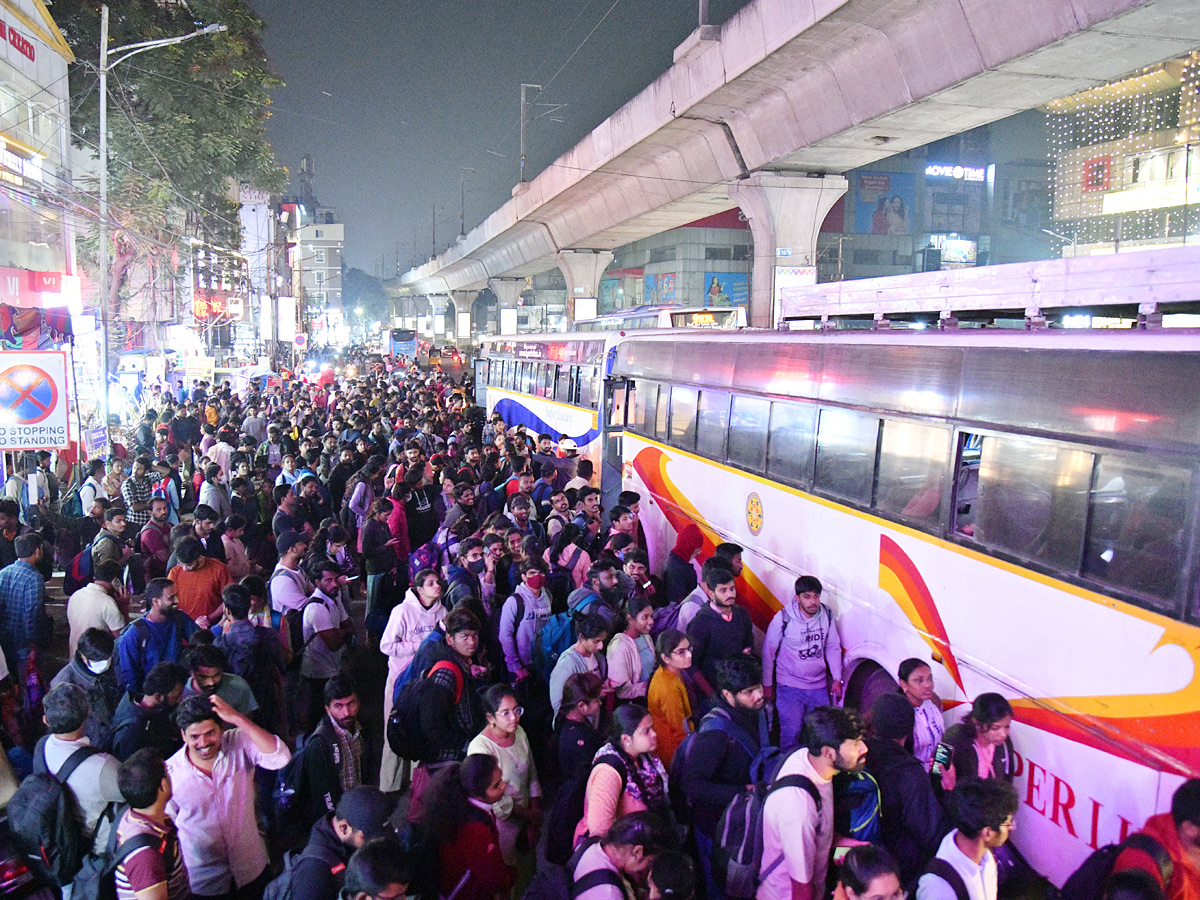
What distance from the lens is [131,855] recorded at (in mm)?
3529

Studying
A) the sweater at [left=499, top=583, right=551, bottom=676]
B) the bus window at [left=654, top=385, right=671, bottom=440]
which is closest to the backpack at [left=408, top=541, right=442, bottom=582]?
the sweater at [left=499, top=583, right=551, bottom=676]

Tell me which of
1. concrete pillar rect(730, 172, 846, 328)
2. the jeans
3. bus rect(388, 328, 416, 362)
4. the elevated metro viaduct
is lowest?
Answer: the jeans

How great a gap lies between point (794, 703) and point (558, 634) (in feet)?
5.88

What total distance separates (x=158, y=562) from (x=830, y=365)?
21.0 ft

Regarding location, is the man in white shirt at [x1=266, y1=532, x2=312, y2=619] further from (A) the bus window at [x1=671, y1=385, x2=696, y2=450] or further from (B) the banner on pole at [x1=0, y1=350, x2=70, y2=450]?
(B) the banner on pole at [x1=0, y1=350, x2=70, y2=450]

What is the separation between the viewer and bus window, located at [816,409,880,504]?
6.59m

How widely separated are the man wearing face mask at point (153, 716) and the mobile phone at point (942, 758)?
4.18m

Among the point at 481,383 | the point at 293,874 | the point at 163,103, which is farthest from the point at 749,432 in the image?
the point at 163,103

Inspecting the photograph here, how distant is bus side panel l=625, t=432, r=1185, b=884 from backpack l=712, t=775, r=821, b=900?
1.70 meters

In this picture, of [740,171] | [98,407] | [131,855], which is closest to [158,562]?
[131,855]

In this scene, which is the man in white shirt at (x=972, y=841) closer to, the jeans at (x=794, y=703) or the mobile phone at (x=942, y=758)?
the mobile phone at (x=942, y=758)

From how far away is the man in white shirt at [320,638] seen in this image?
591 cm

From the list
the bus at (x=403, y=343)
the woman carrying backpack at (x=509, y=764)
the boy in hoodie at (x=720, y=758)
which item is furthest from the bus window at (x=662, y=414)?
the bus at (x=403, y=343)

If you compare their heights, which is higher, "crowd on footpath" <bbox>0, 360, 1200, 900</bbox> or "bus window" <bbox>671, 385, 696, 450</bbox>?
"bus window" <bbox>671, 385, 696, 450</bbox>
